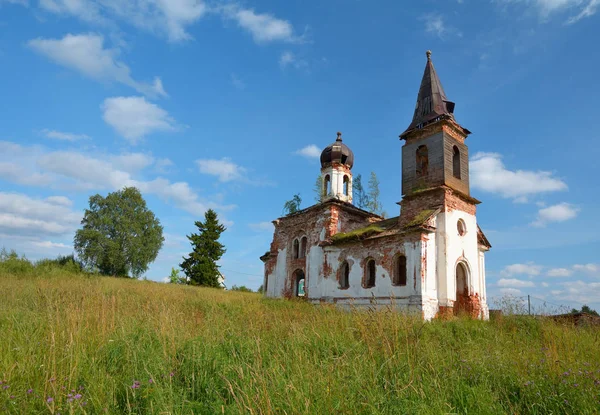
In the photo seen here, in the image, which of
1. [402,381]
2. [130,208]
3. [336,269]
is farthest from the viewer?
[130,208]

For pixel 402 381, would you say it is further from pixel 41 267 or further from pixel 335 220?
pixel 41 267

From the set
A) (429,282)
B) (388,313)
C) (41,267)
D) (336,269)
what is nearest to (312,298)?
(336,269)

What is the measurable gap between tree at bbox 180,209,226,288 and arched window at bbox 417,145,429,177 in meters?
26.3

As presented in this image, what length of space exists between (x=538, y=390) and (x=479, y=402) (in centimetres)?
107

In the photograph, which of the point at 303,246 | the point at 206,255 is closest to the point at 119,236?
the point at 206,255

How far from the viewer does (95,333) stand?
18.1 ft

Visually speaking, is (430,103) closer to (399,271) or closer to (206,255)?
(399,271)

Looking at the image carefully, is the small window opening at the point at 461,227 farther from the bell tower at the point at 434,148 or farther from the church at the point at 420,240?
the bell tower at the point at 434,148

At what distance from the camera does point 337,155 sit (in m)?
26.4

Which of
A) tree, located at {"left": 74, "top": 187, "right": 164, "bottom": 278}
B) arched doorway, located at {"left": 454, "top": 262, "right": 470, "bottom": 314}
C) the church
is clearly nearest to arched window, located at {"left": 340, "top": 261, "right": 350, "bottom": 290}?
the church

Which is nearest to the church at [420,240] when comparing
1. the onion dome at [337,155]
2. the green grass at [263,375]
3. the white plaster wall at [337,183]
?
the white plaster wall at [337,183]

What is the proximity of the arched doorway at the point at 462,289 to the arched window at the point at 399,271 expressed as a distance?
2820 mm

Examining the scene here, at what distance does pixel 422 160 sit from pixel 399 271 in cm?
634

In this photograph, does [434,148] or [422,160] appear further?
[422,160]
